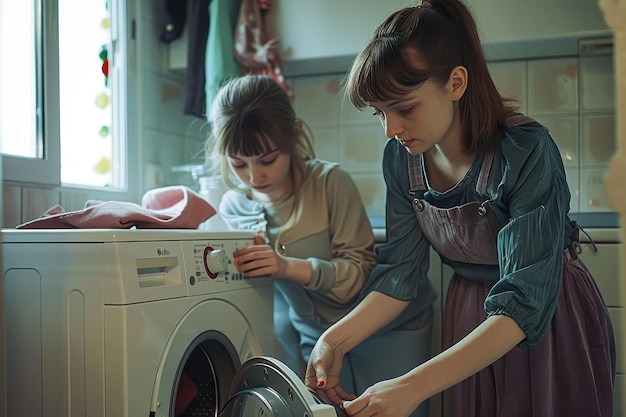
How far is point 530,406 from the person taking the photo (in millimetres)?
1238

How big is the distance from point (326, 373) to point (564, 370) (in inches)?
17.2

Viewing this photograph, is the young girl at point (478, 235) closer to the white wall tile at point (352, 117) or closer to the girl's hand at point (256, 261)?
the girl's hand at point (256, 261)

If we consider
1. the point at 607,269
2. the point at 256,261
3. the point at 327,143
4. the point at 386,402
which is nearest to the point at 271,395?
the point at 386,402

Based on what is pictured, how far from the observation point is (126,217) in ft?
4.10

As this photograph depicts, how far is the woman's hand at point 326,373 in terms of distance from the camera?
3.79ft

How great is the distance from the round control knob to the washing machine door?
258 millimetres

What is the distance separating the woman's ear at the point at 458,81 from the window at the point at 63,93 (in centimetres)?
84

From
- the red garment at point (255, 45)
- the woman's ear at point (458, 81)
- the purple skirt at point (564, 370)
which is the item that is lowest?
the purple skirt at point (564, 370)

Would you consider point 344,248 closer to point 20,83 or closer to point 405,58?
point 405,58

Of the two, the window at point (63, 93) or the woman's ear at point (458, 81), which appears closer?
the woman's ear at point (458, 81)

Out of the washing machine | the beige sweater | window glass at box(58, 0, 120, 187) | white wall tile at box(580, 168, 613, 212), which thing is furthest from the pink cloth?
white wall tile at box(580, 168, 613, 212)

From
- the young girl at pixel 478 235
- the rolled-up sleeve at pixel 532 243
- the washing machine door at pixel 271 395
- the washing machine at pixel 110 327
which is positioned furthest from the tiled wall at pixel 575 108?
the washing machine door at pixel 271 395

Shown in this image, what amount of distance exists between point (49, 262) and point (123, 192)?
918mm

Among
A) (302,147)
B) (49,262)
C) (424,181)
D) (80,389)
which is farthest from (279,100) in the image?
(80,389)
